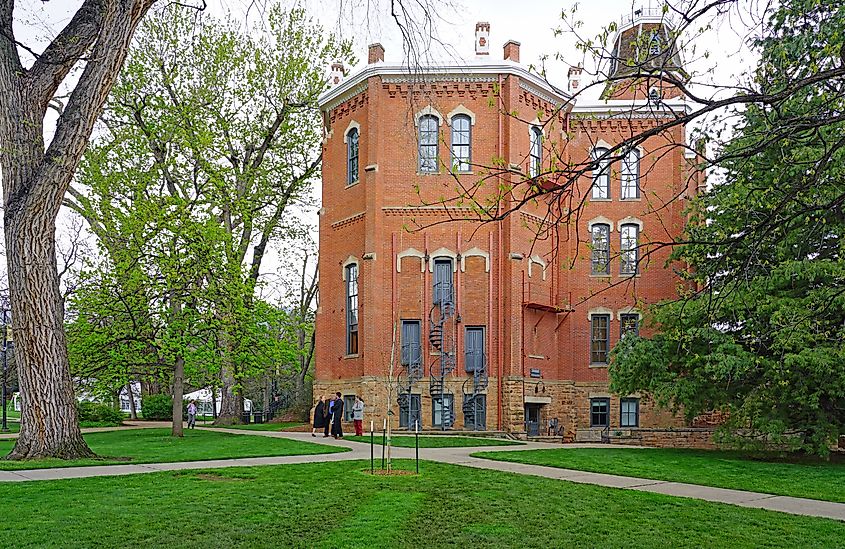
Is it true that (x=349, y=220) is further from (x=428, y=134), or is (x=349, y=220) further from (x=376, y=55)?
(x=376, y=55)

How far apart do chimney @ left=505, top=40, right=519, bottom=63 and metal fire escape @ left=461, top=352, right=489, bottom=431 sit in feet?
35.5

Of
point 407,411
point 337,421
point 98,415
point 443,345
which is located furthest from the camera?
point 98,415

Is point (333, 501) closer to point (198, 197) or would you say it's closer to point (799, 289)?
point (799, 289)

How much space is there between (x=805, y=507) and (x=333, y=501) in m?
6.39

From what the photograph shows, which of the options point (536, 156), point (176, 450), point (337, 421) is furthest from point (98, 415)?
point (536, 156)

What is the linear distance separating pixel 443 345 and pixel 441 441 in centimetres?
543

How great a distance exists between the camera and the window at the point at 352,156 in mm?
31547

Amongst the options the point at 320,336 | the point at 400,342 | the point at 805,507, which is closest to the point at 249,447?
the point at 400,342

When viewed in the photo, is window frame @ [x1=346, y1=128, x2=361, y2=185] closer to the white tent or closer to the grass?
the white tent

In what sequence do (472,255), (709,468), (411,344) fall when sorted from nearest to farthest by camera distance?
(709,468), (411,344), (472,255)

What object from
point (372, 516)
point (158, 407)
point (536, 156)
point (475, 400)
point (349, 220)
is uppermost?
point (349, 220)

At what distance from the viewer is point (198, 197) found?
3125 centimetres

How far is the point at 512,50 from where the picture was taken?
99.7 feet

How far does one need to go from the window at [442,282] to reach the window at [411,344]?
1094 millimetres
